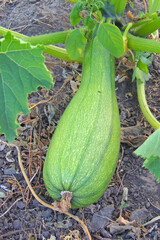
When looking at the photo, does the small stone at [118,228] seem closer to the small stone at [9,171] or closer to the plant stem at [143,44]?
the small stone at [9,171]

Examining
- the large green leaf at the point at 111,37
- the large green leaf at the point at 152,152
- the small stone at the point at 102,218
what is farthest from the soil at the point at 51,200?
the large green leaf at the point at 111,37

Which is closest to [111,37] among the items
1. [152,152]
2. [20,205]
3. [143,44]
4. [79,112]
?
[143,44]

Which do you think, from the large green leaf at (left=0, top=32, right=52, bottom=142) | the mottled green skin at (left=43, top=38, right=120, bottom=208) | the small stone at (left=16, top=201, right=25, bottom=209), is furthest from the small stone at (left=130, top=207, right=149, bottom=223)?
the large green leaf at (left=0, top=32, right=52, bottom=142)

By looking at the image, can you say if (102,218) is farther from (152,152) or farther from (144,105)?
(144,105)

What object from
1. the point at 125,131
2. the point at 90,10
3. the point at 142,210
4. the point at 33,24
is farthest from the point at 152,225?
the point at 33,24

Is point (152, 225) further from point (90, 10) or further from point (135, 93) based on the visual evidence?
point (90, 10)

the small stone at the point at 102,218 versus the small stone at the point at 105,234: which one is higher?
the small stone at the point at 102,218

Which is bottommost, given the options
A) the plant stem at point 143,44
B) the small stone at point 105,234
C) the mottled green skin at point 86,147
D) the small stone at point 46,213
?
the small stone at point 105,234
